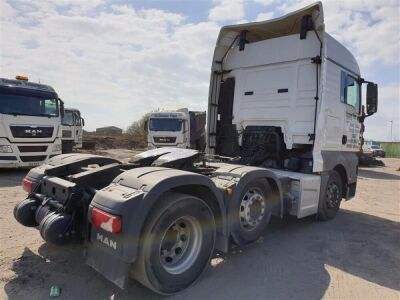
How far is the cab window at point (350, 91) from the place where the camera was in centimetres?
650

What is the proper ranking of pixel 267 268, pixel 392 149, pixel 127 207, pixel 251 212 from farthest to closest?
pixel 392 149
pixel 251 212
pixel 267 268
pixel 127 207

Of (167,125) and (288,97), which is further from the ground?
(288,97)

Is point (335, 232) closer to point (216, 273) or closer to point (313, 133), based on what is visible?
point (313, 133)

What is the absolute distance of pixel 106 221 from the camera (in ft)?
9.93

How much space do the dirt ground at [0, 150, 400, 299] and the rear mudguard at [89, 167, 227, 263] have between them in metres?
0.66

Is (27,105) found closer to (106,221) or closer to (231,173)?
(231,173)

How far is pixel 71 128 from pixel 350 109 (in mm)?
15427

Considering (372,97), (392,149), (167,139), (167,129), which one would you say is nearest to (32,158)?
(167,139)

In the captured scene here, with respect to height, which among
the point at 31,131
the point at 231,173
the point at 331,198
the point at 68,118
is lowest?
the point at 331,198

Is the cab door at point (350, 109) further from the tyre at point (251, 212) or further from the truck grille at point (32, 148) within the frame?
the truck grille at point (32, 148)

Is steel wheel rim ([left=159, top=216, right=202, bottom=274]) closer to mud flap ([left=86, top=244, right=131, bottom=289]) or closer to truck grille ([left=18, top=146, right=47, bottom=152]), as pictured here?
mud flap ([left=86, top=244, right=131, bottom=289])

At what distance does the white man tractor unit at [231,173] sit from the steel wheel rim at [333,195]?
0.07ft

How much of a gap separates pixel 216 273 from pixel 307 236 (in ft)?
7.25

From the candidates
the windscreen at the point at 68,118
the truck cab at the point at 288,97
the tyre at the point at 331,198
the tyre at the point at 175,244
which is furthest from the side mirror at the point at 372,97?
the windscreen at the point at 68,118
